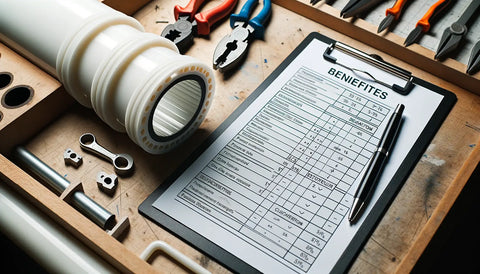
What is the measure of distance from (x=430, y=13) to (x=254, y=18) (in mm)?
316

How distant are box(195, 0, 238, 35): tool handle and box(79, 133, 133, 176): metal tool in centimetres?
28

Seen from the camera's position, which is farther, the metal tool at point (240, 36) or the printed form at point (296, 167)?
the metal tool at point (240, 36)

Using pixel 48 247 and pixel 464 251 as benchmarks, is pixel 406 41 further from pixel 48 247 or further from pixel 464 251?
pixel 48 247

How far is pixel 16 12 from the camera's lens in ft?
2.20

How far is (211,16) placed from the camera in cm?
82

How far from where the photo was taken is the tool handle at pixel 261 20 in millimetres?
816

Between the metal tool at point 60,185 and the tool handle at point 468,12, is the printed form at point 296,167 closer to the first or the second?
the metal tool at point 60,185

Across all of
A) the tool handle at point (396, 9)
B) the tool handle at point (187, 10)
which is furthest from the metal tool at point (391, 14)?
the tool handle at point (187, 10)

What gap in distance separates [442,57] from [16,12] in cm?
68

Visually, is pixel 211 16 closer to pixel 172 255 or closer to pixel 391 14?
pixel 391 14

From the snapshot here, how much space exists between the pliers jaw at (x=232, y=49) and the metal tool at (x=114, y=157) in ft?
0.74

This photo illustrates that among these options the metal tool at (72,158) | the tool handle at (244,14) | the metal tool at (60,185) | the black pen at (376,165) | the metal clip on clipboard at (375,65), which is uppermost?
the metal clip on clipboard at (375,65)

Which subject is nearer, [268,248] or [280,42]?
[268,248]

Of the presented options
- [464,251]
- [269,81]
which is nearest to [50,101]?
[269,81]
